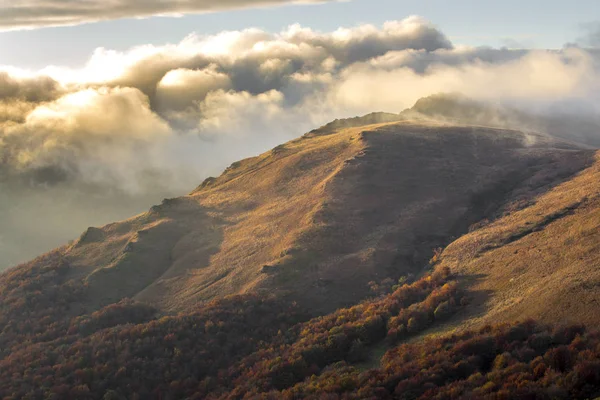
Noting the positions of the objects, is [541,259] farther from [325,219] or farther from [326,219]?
[325,219]

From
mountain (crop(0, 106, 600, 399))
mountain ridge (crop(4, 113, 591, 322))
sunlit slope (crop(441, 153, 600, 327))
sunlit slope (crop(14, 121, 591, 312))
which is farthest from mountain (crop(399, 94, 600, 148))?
sunlit slope (crop(441, 153, 600, 327))

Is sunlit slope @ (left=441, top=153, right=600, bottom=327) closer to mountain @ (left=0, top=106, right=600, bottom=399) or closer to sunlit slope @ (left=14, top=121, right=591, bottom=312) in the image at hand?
mountain @ (left=0, top=106, right=600, bottom=399)

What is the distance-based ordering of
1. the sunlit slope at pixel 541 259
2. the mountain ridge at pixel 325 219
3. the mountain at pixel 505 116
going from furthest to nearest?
the mountain at pixel 505 116
the mountain ridge at pixel 325 219
the sunlit slope at pixel 541 259

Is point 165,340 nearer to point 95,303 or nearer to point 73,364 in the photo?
point 73,364

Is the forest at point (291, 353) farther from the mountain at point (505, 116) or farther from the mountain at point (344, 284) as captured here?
the mountain at point (505, 116)

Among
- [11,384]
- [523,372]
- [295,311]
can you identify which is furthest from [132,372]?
[523,372]

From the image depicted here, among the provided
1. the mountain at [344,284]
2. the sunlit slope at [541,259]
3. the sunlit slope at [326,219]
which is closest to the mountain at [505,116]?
the sunlit slope at [326,219]
